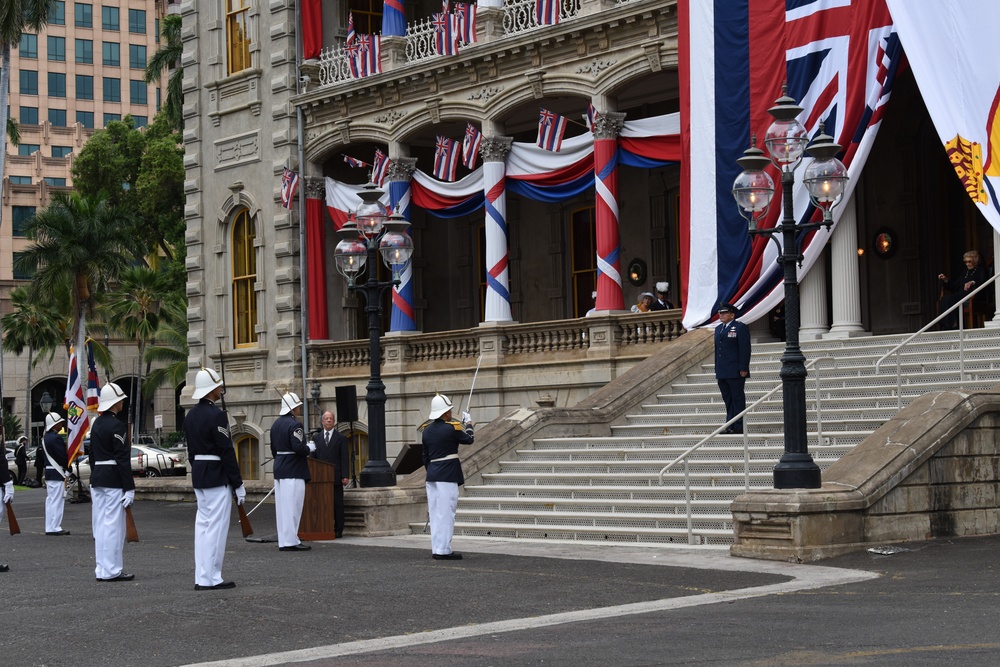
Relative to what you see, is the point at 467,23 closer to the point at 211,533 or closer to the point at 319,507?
the point at 319,507

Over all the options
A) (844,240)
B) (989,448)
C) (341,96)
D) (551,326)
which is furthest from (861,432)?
(341,96)

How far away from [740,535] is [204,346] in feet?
76.3

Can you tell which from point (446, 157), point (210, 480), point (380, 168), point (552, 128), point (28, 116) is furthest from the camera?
point (28, 116)

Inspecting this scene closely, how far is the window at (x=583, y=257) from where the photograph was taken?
110 feet

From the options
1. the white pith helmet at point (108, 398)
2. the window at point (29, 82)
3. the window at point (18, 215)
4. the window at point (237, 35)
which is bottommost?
the white pith helmet at point (108, 398)

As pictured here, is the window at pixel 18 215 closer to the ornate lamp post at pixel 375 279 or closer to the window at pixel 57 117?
the window at pixel 57 117

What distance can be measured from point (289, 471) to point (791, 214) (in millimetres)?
7159

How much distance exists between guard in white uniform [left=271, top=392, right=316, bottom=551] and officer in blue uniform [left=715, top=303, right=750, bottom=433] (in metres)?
5.65

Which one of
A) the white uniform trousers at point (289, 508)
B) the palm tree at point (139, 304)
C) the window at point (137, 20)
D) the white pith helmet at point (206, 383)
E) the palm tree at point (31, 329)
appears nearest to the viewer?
the white pith helmet at point (206, 383)

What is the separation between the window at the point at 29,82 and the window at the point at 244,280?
6871 centimetres

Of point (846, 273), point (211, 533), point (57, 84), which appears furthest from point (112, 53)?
point (211, 533)

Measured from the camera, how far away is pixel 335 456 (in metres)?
21.4

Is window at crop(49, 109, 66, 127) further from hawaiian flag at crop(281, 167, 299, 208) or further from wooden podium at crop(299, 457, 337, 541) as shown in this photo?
wooden podium at crop(299, 457, 337, 541)

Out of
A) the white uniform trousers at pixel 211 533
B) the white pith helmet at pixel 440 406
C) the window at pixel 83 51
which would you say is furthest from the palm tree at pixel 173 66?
the window at pixel 83 51
